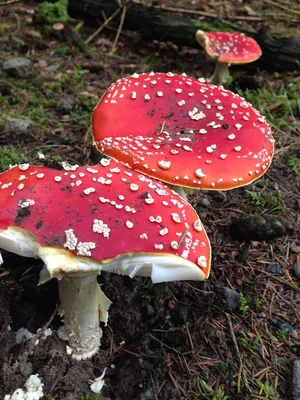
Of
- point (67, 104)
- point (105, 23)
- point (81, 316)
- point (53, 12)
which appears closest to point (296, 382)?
point (81, 316)

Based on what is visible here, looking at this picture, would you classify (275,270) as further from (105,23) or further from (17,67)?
(105,23)

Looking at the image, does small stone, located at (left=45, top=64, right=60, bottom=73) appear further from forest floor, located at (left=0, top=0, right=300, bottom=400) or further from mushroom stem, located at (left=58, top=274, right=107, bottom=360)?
mushroom stem, located at (left=58, top=274, right=107, bottom=360)

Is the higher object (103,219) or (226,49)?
(103,219)

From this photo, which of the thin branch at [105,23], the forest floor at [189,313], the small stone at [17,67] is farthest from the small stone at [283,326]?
the thin branch at [105,23]

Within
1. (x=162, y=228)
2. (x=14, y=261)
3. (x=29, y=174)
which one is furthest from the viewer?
(x=14, y=261)

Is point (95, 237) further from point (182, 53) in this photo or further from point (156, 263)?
point (182, 53)

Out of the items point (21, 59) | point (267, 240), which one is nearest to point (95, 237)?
point (267, 240)
